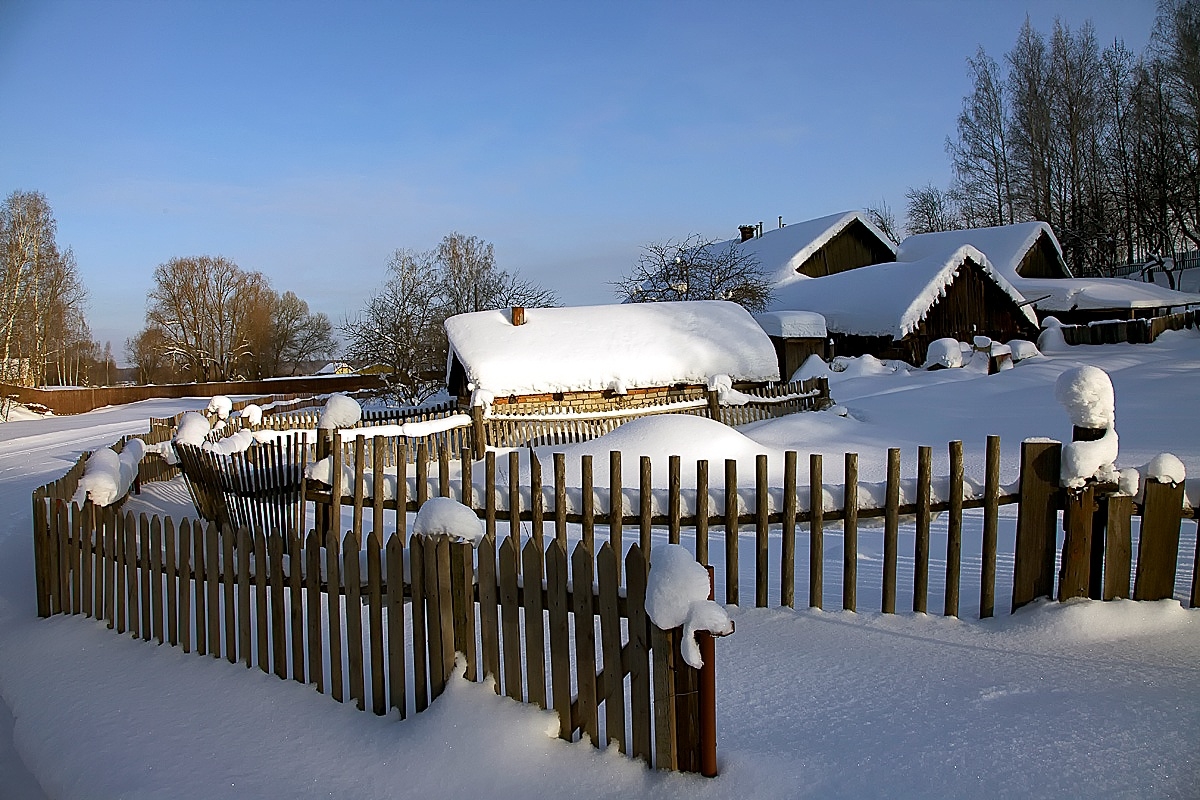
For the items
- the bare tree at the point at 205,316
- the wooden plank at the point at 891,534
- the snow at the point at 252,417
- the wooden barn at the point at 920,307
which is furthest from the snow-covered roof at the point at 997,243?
the bare tree at the point at 205,316

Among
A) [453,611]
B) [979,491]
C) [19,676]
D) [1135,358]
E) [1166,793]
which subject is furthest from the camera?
[1135,358]

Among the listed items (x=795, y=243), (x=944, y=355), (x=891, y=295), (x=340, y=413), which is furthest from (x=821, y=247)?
(x=340, y=413)

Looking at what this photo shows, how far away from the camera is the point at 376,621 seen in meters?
3.63

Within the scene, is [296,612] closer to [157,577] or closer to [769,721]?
[157,577]

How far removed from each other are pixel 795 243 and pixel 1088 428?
113ft

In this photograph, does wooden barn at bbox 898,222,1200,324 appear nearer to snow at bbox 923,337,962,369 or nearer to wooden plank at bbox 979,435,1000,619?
snow at bbox 923,337,962,369

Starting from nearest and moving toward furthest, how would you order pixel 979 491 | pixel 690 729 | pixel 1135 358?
1. pixel 690 729
2. pixel 979 491
3. pixel 1135 358

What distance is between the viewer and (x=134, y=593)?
5.09 m

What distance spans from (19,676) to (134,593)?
0.77 metres

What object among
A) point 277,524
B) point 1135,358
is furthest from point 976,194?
point 277,524

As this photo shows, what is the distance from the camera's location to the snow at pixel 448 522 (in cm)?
350

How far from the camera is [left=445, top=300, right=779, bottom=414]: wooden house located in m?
17.2

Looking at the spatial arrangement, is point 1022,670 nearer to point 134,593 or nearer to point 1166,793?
point 1166,793

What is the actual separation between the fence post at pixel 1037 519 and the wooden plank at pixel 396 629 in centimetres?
327
